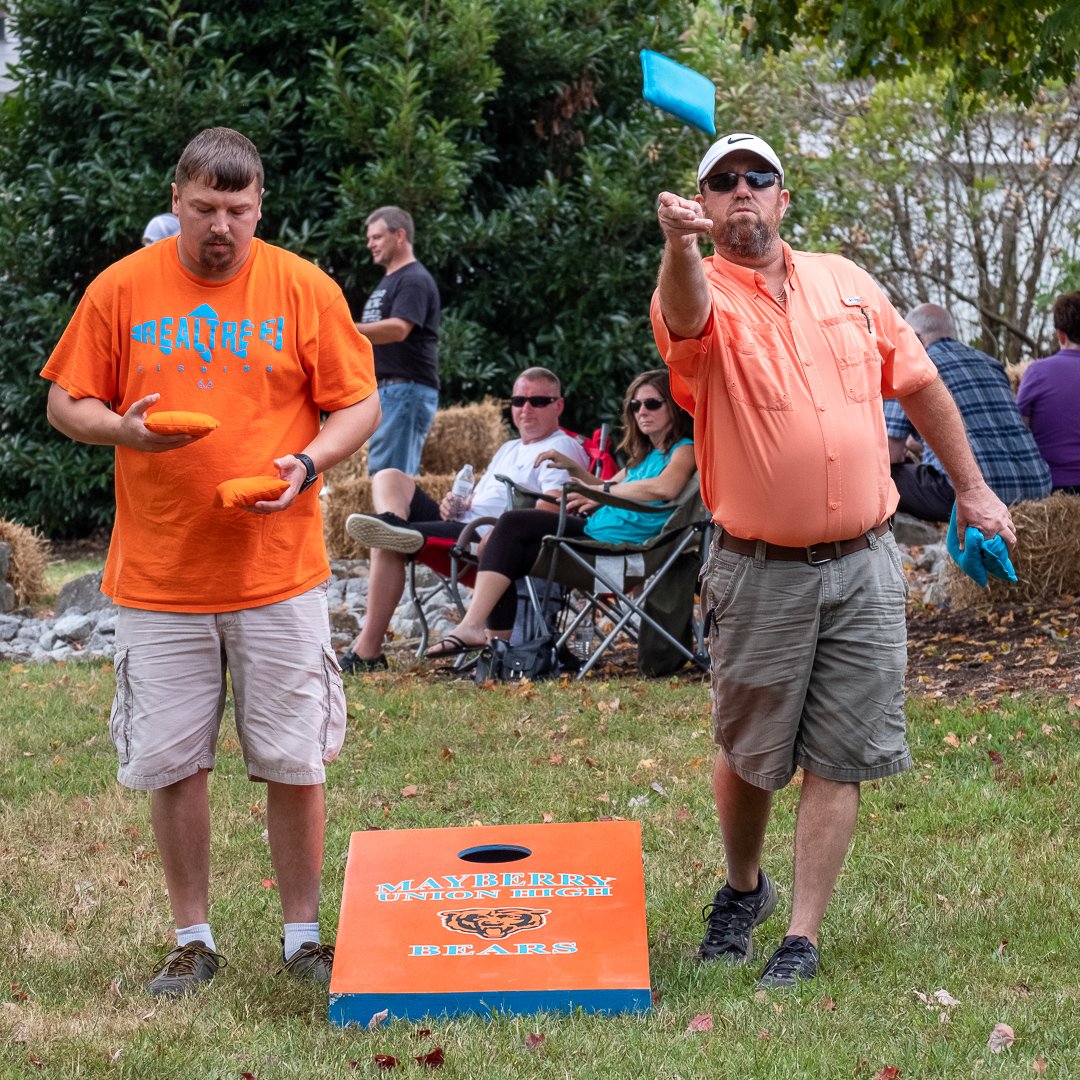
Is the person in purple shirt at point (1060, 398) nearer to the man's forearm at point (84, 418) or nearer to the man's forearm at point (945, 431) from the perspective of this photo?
the man's forearm at point (945, 431)

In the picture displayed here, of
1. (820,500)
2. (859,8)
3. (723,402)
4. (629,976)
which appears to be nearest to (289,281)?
(723,402)

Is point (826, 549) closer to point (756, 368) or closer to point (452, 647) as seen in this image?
point (756, 368)

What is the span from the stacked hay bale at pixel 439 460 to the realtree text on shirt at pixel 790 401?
8.22m

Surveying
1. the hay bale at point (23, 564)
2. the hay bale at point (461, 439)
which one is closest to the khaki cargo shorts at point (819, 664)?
the hay bale at point (23, 564)

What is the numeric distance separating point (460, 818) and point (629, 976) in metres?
1.86

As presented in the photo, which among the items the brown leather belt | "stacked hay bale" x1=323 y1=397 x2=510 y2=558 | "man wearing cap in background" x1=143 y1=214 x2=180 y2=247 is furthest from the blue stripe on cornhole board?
"stacked hay bale" x1=323 y1=397 x2=510 y2=558

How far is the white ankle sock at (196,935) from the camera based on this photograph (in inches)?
141

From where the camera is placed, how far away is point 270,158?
13789 mm

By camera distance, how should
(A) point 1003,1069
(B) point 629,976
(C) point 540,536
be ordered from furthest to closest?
(C) point 540,536 → (B) point 629,976 → (A) point 1003,1069

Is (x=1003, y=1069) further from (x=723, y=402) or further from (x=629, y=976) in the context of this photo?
(x=723, y=402)

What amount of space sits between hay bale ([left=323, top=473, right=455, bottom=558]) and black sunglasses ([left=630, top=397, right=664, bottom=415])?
4.27 m

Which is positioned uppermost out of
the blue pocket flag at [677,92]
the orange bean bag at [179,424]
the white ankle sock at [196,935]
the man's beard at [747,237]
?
the blue pocket flag at [677,92]

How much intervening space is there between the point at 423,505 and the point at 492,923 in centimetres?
521

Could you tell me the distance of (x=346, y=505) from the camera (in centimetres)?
1161
